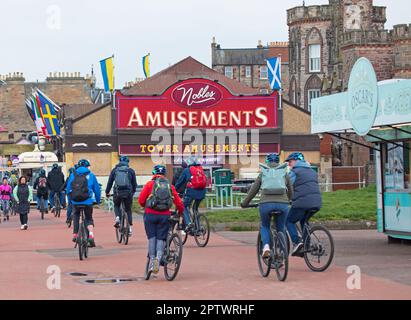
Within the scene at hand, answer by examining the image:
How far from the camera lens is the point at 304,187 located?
14.8 metres

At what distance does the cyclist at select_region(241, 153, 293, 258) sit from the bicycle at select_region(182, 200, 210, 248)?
18.4ft

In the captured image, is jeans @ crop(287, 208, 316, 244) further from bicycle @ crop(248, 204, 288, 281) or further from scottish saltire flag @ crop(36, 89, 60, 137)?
scottish saltire flag @ crop(36, 89, 60, 137)

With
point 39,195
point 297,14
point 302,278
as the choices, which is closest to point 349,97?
point 302,278

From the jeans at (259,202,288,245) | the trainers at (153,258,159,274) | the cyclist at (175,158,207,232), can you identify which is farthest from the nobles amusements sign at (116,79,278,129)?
the trainers at (153,258,159,274)

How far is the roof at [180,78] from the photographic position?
62250 mm

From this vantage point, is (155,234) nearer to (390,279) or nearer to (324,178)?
(390,279)

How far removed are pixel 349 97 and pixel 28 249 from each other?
731 centimetres

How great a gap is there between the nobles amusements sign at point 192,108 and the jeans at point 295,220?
44273mm

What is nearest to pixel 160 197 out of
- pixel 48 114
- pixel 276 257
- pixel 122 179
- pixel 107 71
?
pixel 276 257

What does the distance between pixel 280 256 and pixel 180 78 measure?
2081 inches

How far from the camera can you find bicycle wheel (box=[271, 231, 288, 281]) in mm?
13398

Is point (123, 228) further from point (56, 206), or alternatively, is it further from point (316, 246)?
point (56, 206)

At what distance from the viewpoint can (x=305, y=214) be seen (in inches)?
578

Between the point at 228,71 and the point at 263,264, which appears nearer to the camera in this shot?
the point at 263,264
